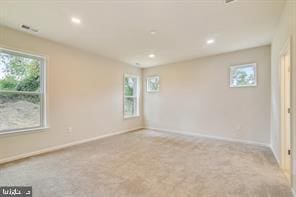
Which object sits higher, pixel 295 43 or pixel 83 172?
pixel 295 43

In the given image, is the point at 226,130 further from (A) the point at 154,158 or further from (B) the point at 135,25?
(B) the point at 135,25

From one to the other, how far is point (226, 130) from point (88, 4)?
4.65 meters

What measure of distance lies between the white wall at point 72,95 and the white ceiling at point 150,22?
31cm

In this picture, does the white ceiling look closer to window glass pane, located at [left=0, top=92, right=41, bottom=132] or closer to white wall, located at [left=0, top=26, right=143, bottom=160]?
white wall, located at [left=0, top=26, right=143, bottom=160]

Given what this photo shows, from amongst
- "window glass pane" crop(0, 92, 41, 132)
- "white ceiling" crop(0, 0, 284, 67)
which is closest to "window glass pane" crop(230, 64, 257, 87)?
"white ceiling" crop(0, 0, 284, 67)

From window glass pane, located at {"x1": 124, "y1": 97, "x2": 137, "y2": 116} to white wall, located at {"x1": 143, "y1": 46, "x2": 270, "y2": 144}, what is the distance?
541 mm

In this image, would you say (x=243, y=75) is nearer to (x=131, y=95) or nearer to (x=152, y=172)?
Result: (x=152, y=172)

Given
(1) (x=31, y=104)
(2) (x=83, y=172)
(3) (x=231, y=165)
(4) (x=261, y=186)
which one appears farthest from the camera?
(1) (x=31, y=104)

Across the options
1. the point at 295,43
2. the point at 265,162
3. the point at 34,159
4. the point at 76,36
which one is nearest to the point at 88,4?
the point at 76,36

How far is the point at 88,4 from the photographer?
2502 mm

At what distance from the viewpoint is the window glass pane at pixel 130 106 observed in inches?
254

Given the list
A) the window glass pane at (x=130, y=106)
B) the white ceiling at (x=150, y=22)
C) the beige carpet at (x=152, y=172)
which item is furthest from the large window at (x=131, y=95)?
the beige carpet at (x=152, y=172)

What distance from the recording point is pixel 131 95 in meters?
6.80

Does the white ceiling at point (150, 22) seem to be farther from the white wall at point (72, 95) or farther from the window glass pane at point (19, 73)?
the window glass pane at point (19, 73)
